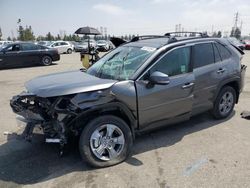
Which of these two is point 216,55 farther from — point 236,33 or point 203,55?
point 236,33

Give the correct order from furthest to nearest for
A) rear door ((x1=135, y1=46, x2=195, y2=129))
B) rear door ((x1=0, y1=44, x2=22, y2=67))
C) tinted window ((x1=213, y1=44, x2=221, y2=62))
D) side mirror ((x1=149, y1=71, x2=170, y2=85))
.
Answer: rear door ((x1=0, y1=44, x2=22, y2=67)) → tinted window ((x1=213, y1=44, x2=221, y2=62)) → rear door ((x1=135, y1=46, x2=195, y2=129)) → side mirror ((x1=149, y1=71, x2=170, y2=85))

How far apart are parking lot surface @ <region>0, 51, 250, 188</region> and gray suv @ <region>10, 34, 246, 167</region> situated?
31 centimetres

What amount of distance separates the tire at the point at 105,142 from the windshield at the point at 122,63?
2.42 feet

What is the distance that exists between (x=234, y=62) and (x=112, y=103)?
308cm

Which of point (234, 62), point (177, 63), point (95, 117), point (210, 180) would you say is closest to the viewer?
point (210, 180)

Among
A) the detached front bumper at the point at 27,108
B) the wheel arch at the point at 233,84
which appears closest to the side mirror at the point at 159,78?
the detached front bumper at the point at 27,108

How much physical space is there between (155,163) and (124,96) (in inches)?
41.1

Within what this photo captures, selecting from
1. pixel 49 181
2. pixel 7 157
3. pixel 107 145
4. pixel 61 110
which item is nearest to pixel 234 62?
pixel 107 145

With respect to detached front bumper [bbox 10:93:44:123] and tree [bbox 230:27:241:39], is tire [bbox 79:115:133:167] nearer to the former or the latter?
detached front bumper [bbox 10:93:44:123]

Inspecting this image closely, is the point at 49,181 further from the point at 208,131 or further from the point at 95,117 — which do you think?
the point at 208,131

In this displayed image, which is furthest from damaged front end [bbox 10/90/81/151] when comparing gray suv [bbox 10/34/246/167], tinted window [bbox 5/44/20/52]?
tinted window [bbox 5/44/20/52]

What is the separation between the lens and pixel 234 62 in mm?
5320

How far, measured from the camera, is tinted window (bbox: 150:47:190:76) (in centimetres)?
409

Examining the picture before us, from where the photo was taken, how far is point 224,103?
212 inches
